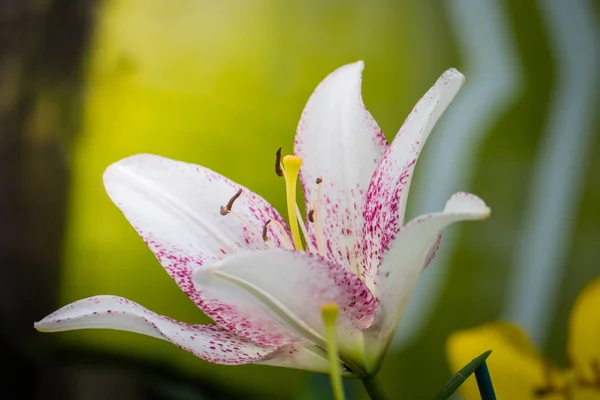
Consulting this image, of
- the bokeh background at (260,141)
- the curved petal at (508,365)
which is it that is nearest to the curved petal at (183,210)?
the curved petal at (508,365)

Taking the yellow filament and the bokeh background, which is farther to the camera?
the bokeh background

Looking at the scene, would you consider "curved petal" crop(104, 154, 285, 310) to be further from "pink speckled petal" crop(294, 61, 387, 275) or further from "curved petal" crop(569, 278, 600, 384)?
"curved petal" crop(569, 278, 600, 384)

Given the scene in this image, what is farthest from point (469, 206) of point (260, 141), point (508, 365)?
point (260, 141)

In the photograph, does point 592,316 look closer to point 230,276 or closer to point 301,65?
point 230,276

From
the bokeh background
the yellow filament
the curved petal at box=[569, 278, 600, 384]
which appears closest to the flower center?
the yellow filament

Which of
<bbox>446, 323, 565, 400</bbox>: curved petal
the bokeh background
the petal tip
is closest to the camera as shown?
the petal tip

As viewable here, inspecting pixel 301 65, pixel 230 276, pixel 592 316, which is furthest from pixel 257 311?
pixel 301 65
